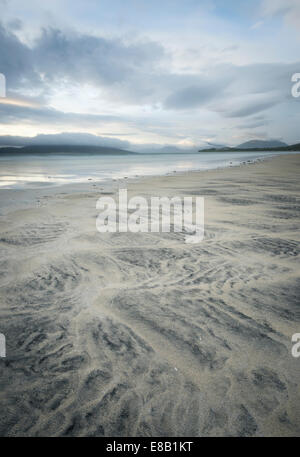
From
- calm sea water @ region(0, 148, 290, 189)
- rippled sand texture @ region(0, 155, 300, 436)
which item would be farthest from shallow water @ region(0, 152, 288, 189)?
rippled sand texture @ region(0, 155, 300, 436)

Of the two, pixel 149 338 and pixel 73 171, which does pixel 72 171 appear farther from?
pixel 149 338

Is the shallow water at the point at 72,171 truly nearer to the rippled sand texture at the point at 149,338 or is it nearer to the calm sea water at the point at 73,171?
the calm sea water at the point at 73,171

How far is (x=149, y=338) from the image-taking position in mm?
2191

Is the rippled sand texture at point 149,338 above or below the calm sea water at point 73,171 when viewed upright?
below

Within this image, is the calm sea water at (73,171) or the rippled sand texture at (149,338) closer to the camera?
the rippled sand texture at (149,338)

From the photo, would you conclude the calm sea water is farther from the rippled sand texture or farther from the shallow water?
the rippled sand texture

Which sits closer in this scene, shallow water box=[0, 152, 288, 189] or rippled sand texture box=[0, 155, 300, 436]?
rippled sand texture box=[0, 155, 300, 436]

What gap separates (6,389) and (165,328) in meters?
1.38

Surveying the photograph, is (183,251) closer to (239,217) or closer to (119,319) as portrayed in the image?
(119,319)

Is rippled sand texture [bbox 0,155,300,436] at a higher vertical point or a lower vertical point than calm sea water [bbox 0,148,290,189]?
lower

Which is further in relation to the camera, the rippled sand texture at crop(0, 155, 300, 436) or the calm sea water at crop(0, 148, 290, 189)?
the calm sea water at crop(0, 148, 290, 189)

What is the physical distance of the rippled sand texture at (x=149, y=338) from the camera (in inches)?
62.0

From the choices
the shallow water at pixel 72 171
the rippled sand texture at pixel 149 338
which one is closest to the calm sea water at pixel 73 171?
the shallow water at pixel 72 171

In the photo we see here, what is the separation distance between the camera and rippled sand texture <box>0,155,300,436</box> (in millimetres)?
1575
